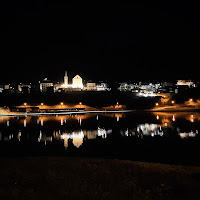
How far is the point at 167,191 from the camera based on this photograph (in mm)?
6984

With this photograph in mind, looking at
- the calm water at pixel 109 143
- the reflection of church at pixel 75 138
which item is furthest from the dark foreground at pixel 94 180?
the reflection of church at pixel 75 138

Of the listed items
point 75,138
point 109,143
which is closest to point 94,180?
point 109,143

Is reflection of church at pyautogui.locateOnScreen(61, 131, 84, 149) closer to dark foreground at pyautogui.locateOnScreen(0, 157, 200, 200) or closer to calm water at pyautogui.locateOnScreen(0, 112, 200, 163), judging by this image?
calm water at pyautogui.locateOnScreen(0, 112, 200, 163)

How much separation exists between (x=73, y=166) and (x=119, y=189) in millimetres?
2884

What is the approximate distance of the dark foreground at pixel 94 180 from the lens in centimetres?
670

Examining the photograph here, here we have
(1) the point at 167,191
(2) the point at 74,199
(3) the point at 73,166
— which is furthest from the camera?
(3) the point at 73,166

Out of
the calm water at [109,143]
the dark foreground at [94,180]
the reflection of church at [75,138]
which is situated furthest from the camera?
the reflection of church at [75,138]

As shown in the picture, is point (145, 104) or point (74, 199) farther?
point (145, 104)

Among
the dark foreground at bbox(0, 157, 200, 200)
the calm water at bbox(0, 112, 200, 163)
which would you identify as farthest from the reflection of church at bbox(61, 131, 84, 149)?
the dark foreground at bbox(0, 157, 200, 200)

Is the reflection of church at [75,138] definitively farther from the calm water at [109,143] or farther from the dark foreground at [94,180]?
the dark foreground at [94,180]

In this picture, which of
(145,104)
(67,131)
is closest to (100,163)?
(67,131)

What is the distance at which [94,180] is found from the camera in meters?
7.86

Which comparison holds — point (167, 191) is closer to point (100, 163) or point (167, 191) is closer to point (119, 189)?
point (119, 189)

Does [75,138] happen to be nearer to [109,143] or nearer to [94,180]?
[109,143]
